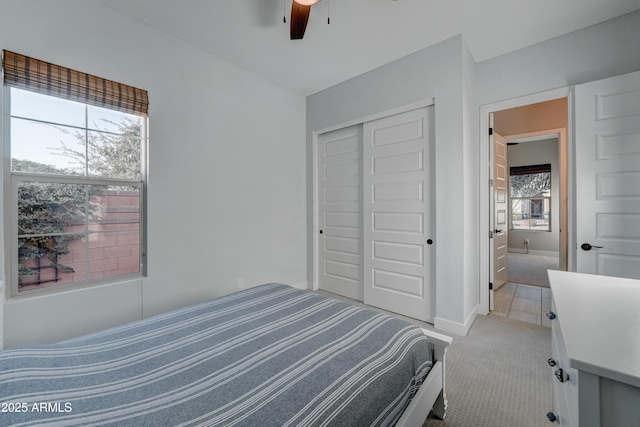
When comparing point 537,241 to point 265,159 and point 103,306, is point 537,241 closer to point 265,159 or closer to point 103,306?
point 265,159

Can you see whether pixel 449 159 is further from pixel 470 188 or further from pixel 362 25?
pixel 362 25

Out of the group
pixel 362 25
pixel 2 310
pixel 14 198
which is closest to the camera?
pixel 2 310

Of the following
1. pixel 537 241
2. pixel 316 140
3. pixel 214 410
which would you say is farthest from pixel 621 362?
pixel 537 241

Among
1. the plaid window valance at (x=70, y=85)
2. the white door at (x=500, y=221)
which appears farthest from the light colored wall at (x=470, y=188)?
the plaid window valance at (x=70, y=85)

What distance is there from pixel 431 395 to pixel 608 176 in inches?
94.1

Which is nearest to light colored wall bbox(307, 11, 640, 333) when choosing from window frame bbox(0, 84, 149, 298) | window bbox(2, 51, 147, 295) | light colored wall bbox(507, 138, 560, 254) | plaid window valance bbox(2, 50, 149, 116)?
plaid window valance bbox(2, 50, 149, 116)

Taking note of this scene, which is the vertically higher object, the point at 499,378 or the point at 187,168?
the point at 187,168

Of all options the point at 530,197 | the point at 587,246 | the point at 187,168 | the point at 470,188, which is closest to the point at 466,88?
the point at 470,188

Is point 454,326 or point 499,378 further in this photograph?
point 454,326

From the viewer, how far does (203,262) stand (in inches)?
106

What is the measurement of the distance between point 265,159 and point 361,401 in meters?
2.87

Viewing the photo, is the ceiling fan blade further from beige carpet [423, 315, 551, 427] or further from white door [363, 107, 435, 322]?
beige carpet [423, 315, 551, 427]

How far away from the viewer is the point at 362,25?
2371 millimetres

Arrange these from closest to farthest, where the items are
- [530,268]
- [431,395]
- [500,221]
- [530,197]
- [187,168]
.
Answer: [431,395] < [187,168] < [500,221] < [530,268] < [530,197]
